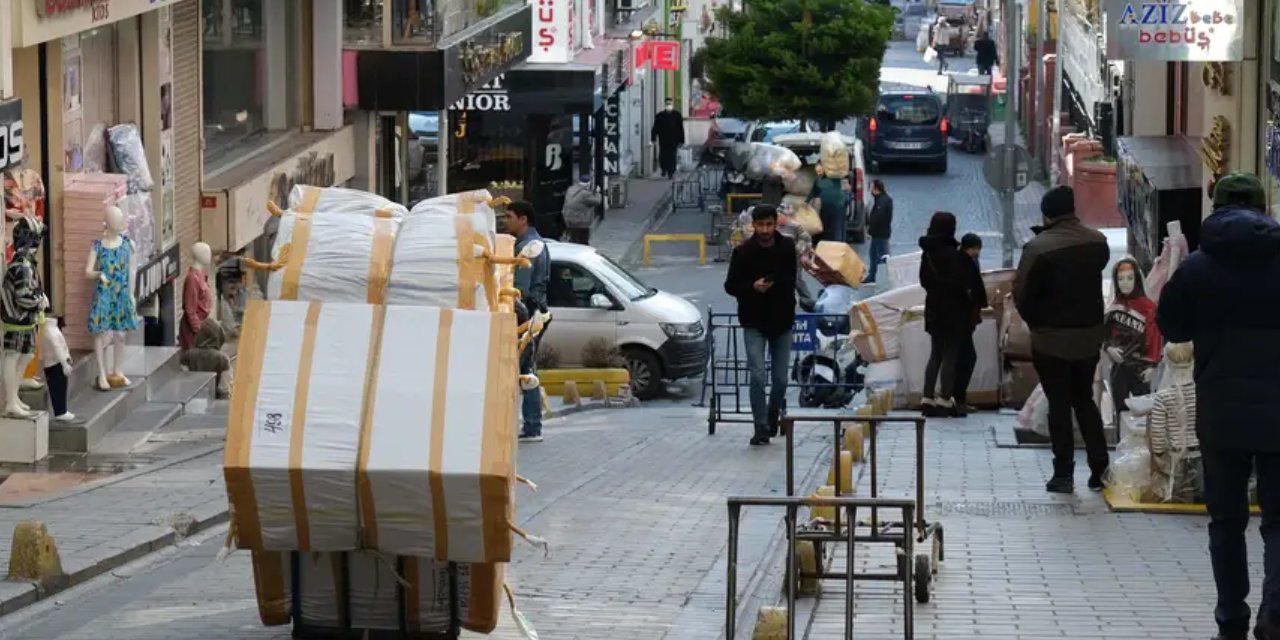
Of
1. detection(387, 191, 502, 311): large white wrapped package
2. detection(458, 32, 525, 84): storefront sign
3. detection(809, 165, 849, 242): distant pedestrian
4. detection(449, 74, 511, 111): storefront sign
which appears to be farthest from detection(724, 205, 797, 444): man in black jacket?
detection(449, 74, 511, 111): storefront sign

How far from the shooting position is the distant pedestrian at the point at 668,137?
48.0 m

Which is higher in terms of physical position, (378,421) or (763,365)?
(378,421)

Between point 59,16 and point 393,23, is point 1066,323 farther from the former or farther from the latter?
point 393,23

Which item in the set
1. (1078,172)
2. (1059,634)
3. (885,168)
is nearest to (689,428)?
(1059,634)

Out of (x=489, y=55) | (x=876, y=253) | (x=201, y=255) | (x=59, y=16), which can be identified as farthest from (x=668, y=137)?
(x=59, y=16)

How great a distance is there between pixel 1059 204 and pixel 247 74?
660 inches

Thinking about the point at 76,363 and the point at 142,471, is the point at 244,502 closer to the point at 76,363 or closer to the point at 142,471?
the point at 142,471

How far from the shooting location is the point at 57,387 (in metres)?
16.2

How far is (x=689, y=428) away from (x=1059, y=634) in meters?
9.30

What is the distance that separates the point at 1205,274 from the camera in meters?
8.16

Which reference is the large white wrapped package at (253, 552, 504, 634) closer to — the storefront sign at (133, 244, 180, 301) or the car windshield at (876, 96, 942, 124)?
the storefront sign at (133, 244, 180, 301)

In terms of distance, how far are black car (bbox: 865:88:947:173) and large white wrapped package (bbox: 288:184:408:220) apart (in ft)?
136

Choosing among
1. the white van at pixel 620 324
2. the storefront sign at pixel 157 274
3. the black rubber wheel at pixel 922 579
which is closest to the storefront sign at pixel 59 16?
the storefront sign at pixel 157 274

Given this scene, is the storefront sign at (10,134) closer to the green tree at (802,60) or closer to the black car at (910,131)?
the green tree at (802,60)
